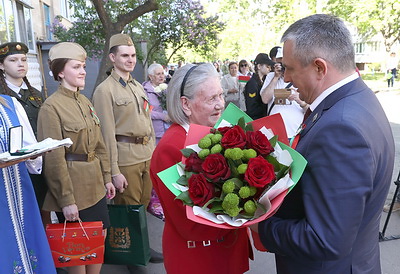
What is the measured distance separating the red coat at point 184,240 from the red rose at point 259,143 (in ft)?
1.51

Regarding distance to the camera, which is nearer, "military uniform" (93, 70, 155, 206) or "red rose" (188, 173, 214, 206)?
"red rose" (188, 173, 214, 206)

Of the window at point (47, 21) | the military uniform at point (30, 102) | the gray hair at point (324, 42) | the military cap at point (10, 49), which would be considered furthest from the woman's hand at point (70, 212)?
the window at point (47, 21)

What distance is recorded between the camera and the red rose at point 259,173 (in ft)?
4.18

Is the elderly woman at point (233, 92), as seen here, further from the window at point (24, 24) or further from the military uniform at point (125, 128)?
the window at point (24, 24)

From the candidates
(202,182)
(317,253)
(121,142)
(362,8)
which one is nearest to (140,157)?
(121,142)

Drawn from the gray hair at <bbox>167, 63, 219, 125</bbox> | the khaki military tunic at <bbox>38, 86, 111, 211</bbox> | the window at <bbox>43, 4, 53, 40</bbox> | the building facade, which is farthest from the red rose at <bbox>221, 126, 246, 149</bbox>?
the window at <bbox>43, 4, 53, 40</bbox>

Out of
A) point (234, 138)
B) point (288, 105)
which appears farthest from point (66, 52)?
point (288, 105)

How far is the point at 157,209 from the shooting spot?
4.61 m

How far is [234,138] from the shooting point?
56.2 inches

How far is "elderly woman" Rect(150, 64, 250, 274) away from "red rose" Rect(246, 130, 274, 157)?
1.51ft

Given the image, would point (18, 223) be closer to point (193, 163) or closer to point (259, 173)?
point (193, 163)

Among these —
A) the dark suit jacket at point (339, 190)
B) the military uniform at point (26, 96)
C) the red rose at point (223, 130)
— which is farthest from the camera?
the military uniform at point (26, 96)

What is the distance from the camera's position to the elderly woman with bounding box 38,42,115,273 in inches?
102

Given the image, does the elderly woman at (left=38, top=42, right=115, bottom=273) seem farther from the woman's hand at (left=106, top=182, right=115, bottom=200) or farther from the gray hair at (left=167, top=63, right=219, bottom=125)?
the gray hair at (left=167, top=63, right=219, bottom=125)
